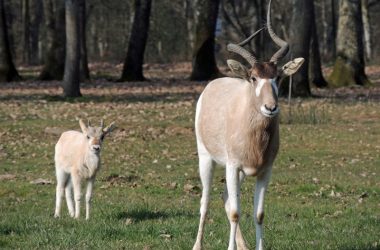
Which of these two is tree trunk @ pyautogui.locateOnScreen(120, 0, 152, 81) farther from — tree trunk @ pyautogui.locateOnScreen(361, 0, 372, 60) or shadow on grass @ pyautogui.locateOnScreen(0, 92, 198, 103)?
tree trunk @ pyautogui.locateOnScreen(361, 0, 372, 60)

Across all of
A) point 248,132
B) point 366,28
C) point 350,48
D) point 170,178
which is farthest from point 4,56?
point 248,132

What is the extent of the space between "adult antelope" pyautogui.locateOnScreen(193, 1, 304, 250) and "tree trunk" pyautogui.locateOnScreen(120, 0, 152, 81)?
28.9m

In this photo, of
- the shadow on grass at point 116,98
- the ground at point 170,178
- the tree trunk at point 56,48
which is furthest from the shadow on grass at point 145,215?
the tree trunk at point 56,48

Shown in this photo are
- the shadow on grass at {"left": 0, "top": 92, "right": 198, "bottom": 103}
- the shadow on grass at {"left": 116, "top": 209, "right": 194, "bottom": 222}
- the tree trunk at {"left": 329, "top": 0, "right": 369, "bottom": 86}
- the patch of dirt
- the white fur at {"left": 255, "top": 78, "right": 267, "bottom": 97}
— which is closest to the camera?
the white fur at {"left": 255, "top": 78, "right": 267, "bottom": 97}

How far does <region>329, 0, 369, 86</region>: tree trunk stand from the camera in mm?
34938

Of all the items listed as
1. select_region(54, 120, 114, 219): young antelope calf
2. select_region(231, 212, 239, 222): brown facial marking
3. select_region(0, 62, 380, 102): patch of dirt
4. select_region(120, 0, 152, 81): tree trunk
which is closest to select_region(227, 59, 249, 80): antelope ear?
select_region(231, 212, 239, 222): brown facial marking

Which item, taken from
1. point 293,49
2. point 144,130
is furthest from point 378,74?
point 144,130

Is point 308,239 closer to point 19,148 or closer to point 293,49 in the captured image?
point 19,148

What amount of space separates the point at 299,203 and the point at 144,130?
830cm

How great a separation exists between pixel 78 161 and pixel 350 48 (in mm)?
24149

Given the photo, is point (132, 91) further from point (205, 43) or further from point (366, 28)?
point (366, 28)

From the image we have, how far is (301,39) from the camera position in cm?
2898

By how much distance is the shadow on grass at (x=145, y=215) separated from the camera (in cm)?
1137

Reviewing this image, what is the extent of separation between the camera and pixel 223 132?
9.47 m
